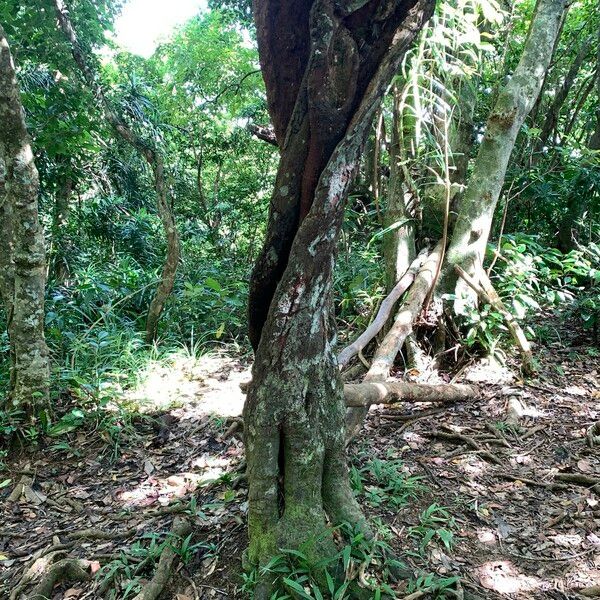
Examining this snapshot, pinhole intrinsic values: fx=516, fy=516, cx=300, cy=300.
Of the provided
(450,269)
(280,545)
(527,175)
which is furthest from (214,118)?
(280,545)

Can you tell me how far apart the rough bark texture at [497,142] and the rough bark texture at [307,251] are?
2.85 m

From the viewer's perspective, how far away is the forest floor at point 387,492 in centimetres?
247

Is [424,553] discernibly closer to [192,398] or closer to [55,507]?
[55,507]

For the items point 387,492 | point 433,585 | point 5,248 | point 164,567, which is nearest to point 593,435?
point 387,492

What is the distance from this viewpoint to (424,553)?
246 cm

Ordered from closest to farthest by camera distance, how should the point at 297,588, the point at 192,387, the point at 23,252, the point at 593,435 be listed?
the point at 297,588 → the point at 593,435 → the point at 23,252 → the point at 192,387

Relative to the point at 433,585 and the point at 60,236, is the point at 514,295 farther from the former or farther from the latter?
the point at 60,236

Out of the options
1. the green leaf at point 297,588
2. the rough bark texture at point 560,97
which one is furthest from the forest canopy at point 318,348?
the rough bark texture at point 560,97

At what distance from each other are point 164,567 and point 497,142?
440 cm

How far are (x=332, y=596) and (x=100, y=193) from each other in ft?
27.0

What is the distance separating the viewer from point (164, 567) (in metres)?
2.46

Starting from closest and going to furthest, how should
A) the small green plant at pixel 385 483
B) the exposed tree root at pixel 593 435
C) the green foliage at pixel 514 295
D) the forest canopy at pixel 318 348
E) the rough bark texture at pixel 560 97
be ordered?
the forest canopy at pixel 318 348, the small green plant at pixel 385 483, the exposed tree root at pixel 593 435, the green foliage at pixel 514 295, the rough bark texture at pixel 560 97

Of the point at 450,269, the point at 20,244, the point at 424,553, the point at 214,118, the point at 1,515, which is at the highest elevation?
the point at 214,118

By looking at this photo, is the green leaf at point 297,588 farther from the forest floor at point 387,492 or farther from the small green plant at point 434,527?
the small green plant at point 434,527
